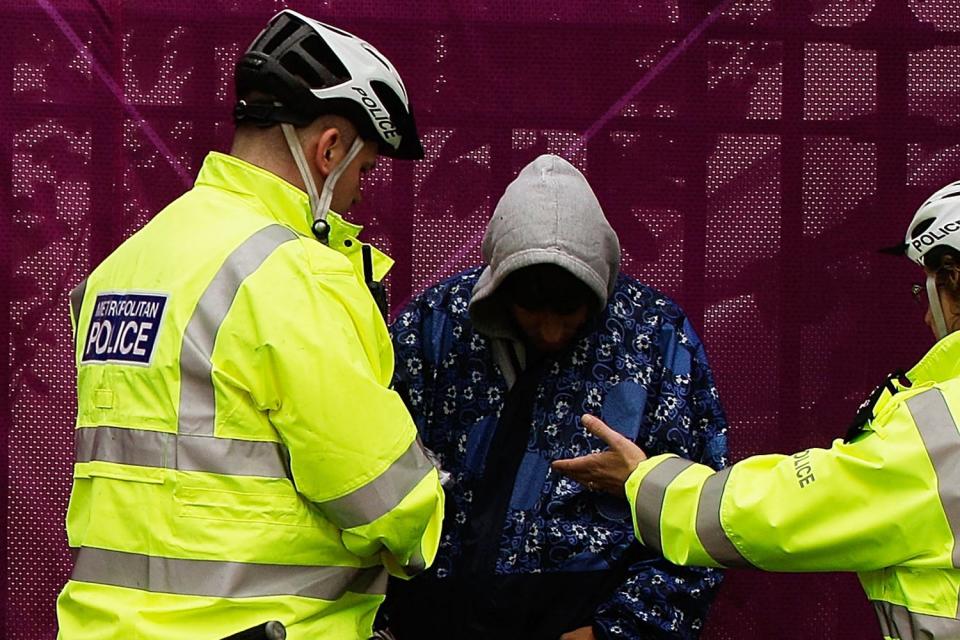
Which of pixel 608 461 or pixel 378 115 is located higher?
pixel 378 115

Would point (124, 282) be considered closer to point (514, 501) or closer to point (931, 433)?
point (514, 501)

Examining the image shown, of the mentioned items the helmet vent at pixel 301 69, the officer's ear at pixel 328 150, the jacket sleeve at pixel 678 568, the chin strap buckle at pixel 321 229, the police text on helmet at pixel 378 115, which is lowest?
the jacket sleeve at pixel 678 568

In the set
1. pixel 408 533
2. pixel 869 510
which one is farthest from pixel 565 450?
pixel 869 510

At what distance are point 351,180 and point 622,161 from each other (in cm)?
111

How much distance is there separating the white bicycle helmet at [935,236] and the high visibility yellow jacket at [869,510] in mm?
130

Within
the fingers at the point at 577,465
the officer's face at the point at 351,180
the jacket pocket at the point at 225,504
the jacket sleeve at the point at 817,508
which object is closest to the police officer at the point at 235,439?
the jacket pocket at the point at 225,504

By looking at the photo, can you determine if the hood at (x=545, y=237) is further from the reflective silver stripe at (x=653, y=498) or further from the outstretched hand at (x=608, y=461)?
the reflective silver stripe at (x=653, y=498)

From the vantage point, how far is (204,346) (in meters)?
2.13

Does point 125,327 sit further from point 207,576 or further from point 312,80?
point 312,80

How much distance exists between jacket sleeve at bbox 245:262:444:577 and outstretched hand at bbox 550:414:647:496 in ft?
1.29

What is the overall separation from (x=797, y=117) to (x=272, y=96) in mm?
1587

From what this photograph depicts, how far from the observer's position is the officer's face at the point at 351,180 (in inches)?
96.9

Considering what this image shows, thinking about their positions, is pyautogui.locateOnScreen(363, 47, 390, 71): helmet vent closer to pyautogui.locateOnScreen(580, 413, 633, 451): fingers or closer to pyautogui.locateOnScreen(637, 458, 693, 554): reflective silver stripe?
pyautogui.locateOnScreen(580, 413, 633, 451): fingers

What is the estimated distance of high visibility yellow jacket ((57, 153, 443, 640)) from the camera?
83.8 inches
